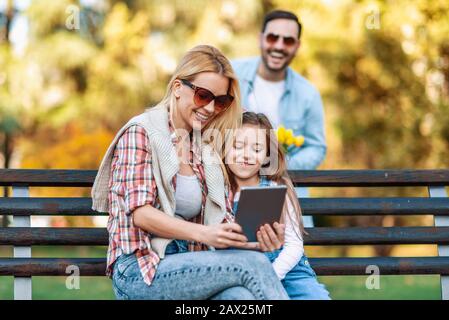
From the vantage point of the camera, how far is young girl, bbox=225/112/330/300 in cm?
355

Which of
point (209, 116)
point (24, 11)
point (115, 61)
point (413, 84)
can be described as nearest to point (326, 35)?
point (413, 84)

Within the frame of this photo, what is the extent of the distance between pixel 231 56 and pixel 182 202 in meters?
11.9

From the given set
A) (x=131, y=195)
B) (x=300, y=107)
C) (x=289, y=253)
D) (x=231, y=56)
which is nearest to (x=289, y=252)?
(x=289, y=253)

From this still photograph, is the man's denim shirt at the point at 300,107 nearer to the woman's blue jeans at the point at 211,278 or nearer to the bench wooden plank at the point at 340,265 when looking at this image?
the bench wooden plank at the point at 340,265

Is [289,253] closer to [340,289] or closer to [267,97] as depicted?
[267,97]

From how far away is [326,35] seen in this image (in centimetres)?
1266

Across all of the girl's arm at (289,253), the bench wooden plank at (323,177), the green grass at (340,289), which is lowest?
the green grass at (340,289)

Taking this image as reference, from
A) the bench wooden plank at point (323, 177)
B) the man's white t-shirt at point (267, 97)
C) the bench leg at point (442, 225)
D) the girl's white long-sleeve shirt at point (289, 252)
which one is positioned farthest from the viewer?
the man's white t-shirt at point (267, 97)

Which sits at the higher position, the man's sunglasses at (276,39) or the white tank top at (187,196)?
the man's sunglasses at (276,39)

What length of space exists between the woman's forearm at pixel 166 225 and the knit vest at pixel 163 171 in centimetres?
7

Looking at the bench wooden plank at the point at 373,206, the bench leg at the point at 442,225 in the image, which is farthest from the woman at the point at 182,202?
the bench leg at the point at 442,225

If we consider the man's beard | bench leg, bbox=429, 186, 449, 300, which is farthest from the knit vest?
the man's beard

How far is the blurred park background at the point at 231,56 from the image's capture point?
11.6 metres

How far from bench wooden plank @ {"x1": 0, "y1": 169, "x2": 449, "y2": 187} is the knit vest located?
Result: 0.50m
